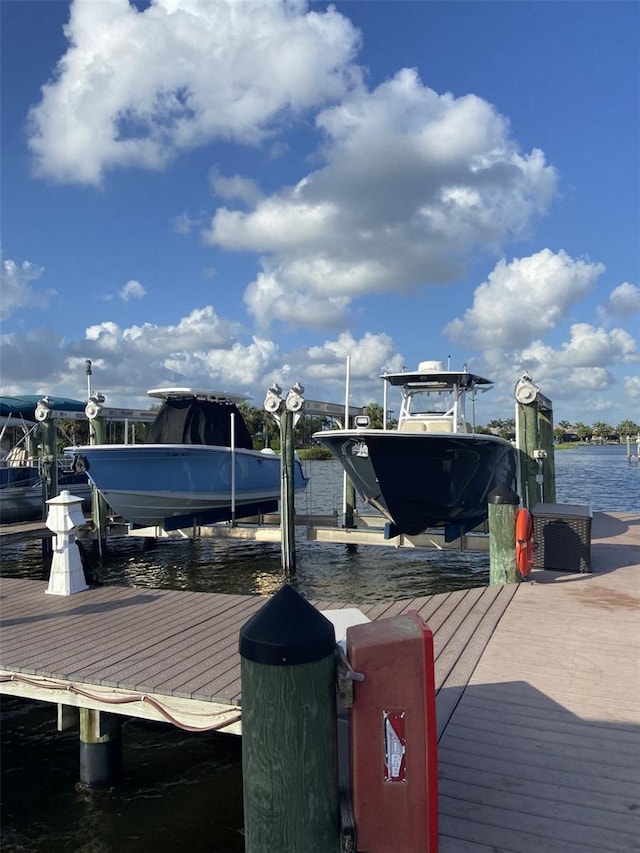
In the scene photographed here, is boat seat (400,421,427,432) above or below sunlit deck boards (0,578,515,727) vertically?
above

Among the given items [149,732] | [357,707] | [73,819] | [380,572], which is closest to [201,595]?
[149,732]

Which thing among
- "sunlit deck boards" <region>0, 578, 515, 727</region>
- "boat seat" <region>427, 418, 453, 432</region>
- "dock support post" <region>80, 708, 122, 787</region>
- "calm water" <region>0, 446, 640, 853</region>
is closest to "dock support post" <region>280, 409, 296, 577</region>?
"boat seat" <region>427, 418, 453, 432</region>

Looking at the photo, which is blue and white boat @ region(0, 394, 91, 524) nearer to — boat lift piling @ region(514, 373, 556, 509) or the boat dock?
the boat dock

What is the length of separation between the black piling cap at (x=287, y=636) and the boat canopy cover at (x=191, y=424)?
41.9ft

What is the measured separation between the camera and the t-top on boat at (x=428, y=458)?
10594mm

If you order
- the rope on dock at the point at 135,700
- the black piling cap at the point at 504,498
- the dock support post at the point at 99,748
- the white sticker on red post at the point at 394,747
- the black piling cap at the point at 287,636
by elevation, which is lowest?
the dock support post at the point at 99,748

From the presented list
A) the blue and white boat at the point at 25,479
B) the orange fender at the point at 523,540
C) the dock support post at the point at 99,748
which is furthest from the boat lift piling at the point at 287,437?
the dock support post at the point at 99,748

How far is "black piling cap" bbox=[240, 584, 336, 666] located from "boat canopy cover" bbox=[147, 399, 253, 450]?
12.8 m

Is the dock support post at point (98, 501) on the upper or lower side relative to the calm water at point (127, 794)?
upper

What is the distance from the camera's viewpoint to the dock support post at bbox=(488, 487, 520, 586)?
7180 millimetres

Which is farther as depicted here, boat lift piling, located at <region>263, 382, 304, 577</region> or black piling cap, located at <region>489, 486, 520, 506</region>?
boat lift piling, located at <region>263, 382, 304, 577</region>

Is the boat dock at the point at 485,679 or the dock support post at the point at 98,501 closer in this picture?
the boat dock at the point at 485,679

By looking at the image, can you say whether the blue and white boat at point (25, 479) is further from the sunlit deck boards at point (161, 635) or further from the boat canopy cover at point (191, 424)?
the sunlit deck boards at point (161, 635)

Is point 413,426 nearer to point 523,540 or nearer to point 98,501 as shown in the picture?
point 523,540
